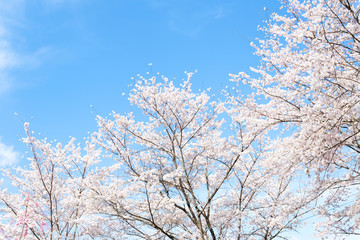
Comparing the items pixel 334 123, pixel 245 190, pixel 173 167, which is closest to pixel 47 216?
pixel 173 167

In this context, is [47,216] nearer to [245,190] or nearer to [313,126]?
[245,190]

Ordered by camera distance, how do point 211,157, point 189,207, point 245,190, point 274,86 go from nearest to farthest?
point 274,86 → point 189,207 → point 211,157 → point 245,190

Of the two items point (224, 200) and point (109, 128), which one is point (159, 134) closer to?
point (109, 128)

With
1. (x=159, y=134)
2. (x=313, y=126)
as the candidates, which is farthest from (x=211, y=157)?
(x=313, y=126)

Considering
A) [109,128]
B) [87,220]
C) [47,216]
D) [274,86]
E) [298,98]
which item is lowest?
[87,220]

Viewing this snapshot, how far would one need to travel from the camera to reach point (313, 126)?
5457mm

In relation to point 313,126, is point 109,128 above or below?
above

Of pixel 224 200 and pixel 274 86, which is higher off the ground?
pixel 274 86

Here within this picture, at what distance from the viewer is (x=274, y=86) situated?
718 centimetres

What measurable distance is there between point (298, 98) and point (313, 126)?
4.34 ft

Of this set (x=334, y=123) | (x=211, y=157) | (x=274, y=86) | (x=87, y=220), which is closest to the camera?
(x=334, y=123)

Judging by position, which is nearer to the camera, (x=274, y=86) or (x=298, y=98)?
(x=298, y=98)

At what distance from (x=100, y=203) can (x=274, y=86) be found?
6510mm

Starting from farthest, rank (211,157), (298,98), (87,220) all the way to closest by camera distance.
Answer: (211,157) → (87,220) → (298,98)
